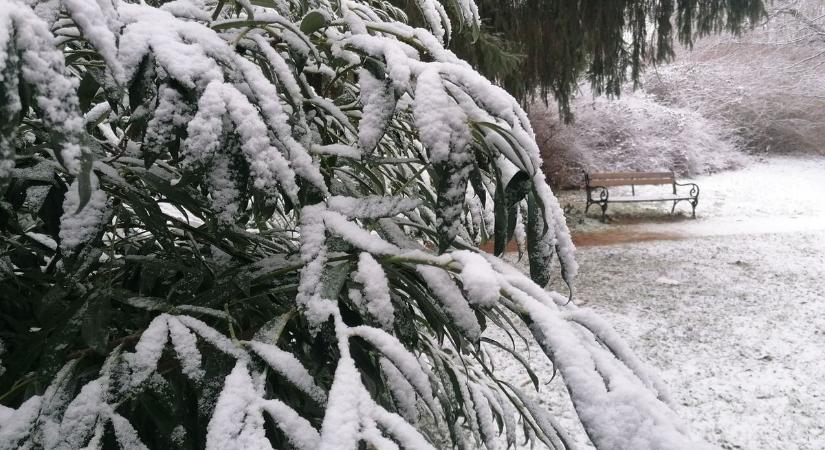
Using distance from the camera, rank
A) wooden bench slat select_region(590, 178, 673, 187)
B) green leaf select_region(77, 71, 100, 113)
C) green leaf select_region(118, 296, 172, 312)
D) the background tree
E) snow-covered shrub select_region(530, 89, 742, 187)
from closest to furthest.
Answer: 1. green leaf select_region(77, 71, 100, 113)
2. green leaf select_region(118, 296, 172, 312)
3. the background tree
4. wooden bench slat select_region(590, 178, 673, 187)
5. snow-covered shrub select_region(530, 89, 742, 187)

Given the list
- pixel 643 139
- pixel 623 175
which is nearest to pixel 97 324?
pixel 623 175

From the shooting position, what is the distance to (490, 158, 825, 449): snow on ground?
2541 mm

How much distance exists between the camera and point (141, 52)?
0.38 meters

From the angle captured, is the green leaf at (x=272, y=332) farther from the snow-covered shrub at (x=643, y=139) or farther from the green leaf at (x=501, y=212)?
the snow-covered shrub at (x=643, y=139)

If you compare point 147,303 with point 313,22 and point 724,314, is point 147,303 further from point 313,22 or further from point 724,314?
point 724,314

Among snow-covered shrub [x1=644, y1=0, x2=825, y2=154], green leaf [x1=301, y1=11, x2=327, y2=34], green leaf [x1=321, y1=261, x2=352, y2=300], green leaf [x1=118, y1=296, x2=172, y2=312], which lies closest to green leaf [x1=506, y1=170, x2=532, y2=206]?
green leaf [x1=321, y1=261, x2=352, y2=300]

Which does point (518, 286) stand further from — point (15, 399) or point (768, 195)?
point (768, 195)

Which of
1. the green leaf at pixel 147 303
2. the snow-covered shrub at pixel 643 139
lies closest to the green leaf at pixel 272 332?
the green leaf at pixel 147 303

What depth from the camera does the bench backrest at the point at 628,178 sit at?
806cm

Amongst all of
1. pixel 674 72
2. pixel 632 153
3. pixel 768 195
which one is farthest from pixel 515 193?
pixel 674 72

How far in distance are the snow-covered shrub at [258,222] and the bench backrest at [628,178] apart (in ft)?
26.0

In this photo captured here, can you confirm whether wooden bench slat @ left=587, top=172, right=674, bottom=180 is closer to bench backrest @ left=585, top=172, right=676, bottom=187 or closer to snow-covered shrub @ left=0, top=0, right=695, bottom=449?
bench backrest @ left=585, top=172, right=676, bottom=187

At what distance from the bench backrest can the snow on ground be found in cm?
73

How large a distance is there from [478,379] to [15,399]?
77 cm
